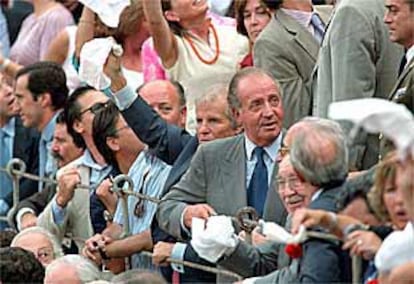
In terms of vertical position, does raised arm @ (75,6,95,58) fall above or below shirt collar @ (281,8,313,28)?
below

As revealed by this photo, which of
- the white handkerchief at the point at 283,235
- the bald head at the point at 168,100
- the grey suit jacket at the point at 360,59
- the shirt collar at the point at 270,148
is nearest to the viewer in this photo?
the white handkerchief at the point at 283,235

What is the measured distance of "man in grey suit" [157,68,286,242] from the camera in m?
6.81

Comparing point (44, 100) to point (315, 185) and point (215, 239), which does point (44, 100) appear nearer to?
point (215, 239)

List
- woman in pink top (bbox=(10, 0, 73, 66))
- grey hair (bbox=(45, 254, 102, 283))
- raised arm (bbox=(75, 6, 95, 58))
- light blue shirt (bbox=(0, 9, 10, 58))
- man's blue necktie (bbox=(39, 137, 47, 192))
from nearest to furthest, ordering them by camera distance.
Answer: grey hair (bbox=(45, 254, 102, 283)), raised arm (bbox=(75, 6, 95, 58)), man's blue necktie (bbox=(39, 137, 47, 192)), woman in pink top (bbox=(10, 0, 73, 66)), light blue shirt (bbox=(0, 9, 10, 58))

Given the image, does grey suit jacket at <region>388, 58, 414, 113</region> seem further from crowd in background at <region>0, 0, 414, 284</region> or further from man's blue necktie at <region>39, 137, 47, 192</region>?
man's blue necktie at <region>39, 137, 47, 192</region>

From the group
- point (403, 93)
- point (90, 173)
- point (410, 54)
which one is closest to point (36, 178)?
point (90, 173)

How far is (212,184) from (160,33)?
1441 millimetres

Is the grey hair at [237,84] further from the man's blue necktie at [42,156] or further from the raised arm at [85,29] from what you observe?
the man's blue necktie at [42,156]

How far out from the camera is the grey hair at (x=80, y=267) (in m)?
7.11

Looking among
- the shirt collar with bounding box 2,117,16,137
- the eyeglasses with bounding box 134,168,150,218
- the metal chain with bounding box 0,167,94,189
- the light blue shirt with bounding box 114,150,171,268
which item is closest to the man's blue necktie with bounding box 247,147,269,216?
the light blue shirt with bounding box 114,150,171,268

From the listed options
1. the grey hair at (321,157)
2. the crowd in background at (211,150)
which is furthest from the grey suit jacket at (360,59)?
the grey hair at (321,157)

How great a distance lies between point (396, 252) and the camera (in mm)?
4984

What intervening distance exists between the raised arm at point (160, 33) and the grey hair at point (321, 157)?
240 cm

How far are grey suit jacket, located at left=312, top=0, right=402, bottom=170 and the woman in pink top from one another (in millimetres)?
3572
